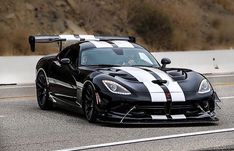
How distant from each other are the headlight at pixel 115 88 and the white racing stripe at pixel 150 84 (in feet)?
1.18

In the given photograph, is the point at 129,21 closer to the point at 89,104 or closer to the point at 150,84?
the point at 89,104

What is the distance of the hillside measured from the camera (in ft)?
119

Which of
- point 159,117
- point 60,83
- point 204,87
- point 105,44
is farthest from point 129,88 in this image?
point 60,83

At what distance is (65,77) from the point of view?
40.5 feet

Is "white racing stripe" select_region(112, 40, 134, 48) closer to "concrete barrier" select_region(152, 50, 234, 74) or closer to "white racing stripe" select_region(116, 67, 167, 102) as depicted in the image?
"white racing stripe" select_region(116, 67, 167, 102)

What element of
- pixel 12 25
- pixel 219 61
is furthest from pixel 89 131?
pixel 12 25

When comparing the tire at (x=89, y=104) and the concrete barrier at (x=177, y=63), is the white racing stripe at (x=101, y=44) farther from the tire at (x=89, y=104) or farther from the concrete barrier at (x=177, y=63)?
the concrete barrier at (x=177, y=63)

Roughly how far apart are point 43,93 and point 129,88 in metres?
3.63

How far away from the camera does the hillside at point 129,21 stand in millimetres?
36125

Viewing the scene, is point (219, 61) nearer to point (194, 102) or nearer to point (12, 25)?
point (12, 25)

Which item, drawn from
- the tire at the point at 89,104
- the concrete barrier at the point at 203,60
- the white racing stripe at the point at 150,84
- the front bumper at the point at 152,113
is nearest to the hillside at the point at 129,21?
the concrete barrier at the point at 203,60

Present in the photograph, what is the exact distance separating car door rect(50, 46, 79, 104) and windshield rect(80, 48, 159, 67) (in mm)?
260

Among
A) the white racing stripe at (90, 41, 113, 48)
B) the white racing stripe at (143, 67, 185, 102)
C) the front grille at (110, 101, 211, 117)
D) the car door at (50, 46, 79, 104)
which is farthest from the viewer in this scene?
the white racing stripe at (90, 41, 113, 48)

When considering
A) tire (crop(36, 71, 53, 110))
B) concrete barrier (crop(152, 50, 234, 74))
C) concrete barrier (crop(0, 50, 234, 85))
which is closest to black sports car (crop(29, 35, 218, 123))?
tire (crop(36, 71, 53, 110))
